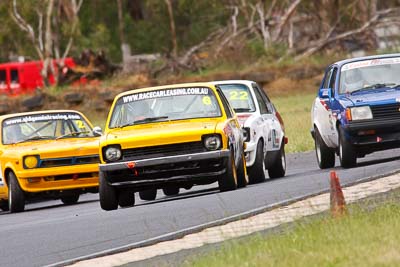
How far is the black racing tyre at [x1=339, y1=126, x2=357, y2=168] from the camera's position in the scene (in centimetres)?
1903

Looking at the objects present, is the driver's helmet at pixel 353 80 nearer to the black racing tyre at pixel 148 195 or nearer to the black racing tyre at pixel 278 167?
the black racing tyre at pixel 278 167

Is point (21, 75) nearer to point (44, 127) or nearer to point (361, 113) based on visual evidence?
point (44, 127)

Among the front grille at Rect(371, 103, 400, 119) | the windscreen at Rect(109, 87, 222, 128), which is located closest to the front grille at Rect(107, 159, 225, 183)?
the windscreen at Rect(109, 87, 222, 128)

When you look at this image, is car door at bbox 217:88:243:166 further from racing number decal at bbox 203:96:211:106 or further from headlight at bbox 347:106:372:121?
headlight at bbox 347:106:372:121

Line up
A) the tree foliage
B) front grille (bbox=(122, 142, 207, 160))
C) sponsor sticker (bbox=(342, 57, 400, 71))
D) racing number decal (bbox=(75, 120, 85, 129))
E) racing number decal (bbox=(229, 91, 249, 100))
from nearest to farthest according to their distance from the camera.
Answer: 1. front grille (bbox=(122, 142, 207, 160))
2. sponsor sticker (bbox=(342, 57, 400, 71))
3. racing number decal (bbox=(229, 91, 249, 100))
4. racing number decal (bbox=(75, 120, 85, 129))
5. the tree foliage

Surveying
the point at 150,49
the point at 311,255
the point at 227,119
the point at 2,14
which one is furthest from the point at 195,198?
the point at 150,49

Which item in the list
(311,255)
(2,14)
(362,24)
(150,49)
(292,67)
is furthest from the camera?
(150,49)

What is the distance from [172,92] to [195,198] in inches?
57.8

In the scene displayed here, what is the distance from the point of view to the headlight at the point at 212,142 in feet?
52.7

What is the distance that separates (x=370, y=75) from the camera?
1986 centimetres

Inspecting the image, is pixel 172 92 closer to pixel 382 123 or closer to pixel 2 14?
pixel 382 123

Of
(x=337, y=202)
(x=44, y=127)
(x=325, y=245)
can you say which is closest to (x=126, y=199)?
(x=44, y=127)

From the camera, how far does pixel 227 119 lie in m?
16.9

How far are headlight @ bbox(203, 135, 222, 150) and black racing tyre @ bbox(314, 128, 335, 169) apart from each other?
15.9 feet
